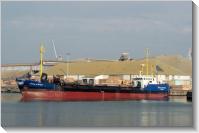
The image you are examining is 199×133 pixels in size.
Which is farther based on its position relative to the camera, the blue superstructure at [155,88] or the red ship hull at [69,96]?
the blue superstructure at [155,88]

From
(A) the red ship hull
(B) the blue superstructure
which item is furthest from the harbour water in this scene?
(B) the blue superstructure

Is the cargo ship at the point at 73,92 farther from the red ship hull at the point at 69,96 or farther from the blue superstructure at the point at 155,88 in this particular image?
the blue superstructure at the point at 155,88

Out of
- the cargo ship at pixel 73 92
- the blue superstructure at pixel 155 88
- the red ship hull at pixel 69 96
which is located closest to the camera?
the red ship hull at pixel 69 96

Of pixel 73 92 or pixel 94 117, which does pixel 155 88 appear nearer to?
pixel 73 92

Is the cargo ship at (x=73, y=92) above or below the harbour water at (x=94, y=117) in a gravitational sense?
above

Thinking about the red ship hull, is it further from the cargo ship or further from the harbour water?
the harbour water

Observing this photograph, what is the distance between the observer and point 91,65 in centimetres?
4138

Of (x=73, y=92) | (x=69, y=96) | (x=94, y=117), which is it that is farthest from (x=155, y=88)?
(x=94, y=117)

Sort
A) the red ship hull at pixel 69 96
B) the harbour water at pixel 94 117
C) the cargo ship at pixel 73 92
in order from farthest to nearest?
the cargo ship at pixel 73 92 < the red ship hull at pixel 69 96 < the harbour water at pixel 94 117

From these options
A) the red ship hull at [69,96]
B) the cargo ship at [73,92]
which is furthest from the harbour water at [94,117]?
the cargo ship at [73,92]

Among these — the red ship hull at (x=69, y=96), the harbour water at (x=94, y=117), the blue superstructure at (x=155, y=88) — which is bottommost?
the harbour water at (x=94, y=117)

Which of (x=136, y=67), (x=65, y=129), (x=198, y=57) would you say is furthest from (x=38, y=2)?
(x=136, y=67)

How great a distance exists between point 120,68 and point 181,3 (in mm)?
32780

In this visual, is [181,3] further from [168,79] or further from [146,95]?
[168,79]
